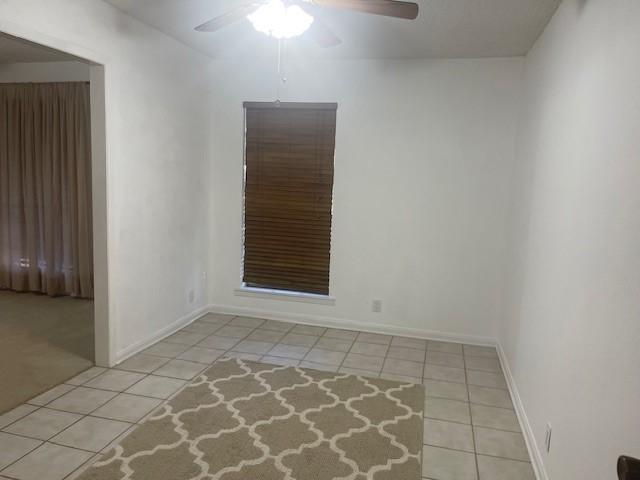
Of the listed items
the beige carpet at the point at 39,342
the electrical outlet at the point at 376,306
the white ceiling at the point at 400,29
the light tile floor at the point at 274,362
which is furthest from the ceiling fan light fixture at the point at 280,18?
the electrical outlet at the point at 376,306

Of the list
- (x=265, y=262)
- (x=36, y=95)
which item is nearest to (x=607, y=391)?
(x=265, y=262)

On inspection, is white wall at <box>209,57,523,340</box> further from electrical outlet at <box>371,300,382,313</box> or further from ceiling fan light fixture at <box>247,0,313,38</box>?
ceiling fan light fixture at <box>247,0,313,38</box>

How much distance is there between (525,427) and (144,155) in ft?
10.3

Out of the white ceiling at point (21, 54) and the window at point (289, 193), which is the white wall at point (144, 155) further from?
the white ceiling at point (21, 54)

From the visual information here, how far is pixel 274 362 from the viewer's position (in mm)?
3602

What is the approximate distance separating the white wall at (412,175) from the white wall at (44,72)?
152cm

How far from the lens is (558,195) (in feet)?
7.83

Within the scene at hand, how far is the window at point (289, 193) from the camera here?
438 centimetres

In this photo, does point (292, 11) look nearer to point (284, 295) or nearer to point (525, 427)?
point (525, 427)

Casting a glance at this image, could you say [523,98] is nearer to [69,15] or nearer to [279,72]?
[279,72]

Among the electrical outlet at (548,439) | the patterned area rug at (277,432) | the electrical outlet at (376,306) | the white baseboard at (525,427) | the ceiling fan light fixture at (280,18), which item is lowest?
the patterned area rug at (277,432)

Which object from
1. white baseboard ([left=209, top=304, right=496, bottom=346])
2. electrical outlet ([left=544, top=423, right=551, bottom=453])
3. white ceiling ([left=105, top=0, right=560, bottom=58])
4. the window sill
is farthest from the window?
electrical outlet ([left=544, top=423, right=551, bottom=453])

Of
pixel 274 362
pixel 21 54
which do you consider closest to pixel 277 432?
pixel 274 362

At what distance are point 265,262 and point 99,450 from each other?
2498mm
